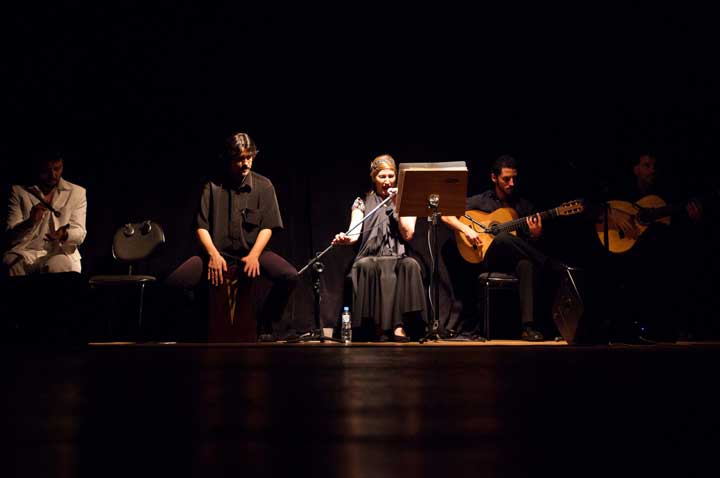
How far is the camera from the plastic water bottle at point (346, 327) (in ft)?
16.2

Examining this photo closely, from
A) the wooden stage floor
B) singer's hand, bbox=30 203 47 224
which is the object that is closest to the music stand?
singer's hand, bbox=30 203 47 224

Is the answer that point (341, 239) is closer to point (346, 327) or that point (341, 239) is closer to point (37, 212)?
point (346, 327)

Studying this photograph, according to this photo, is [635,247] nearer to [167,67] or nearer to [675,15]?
[675,15]

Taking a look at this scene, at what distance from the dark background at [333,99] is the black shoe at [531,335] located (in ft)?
2.75

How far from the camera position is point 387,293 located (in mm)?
4738

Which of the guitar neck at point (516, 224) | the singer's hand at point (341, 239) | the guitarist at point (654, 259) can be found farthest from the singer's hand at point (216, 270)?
the guitarist at point (654, 259)

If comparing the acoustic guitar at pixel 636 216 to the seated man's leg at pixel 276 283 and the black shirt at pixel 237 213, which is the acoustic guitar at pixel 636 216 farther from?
the black shirt at pixel 237 213

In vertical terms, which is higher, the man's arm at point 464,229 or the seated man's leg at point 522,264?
the man's arm at point 464,229

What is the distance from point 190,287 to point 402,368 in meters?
3.06

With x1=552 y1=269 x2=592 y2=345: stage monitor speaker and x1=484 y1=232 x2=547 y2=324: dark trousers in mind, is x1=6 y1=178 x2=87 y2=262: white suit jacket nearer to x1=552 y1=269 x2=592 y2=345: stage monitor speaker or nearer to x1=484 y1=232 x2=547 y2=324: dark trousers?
x1=484 y1=232 x2=547 y2=324: dark trousers

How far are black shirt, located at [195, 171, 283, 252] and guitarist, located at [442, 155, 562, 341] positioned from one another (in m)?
1.21

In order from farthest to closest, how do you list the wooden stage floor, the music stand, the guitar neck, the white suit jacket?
1. the guitar neck
2. the white suit jacket
3. the music stand
4. the wooden stage floor

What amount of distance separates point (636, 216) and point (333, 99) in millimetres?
2238

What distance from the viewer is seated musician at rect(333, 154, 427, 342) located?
4750 mm
